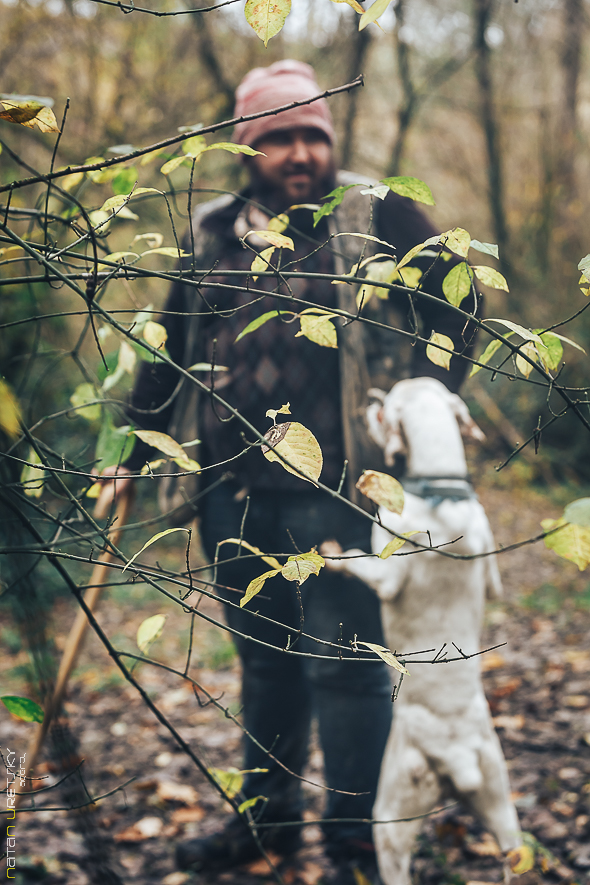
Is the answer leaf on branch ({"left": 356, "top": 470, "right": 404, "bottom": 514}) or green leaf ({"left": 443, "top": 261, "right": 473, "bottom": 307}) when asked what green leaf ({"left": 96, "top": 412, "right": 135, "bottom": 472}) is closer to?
leaf on branch ({"left": 356, "top": 470, "right": 404, "bottom": 514})

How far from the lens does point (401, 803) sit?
4.90 feet

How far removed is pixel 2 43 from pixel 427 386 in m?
5.68

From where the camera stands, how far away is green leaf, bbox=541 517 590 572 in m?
0.84

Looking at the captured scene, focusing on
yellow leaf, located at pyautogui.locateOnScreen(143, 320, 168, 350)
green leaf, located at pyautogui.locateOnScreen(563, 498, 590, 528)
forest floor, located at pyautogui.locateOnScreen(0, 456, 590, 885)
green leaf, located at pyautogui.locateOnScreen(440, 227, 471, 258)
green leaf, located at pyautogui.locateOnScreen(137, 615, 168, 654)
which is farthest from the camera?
forest floor, located at pyautogui.locateOnScreen(0, 456, 590, 885)

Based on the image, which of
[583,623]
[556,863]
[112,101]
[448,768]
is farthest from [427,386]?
[112,101]

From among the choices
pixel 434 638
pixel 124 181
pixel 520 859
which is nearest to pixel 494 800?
pixel 520 859

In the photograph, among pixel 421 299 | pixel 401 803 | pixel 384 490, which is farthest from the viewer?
pixel 421 299

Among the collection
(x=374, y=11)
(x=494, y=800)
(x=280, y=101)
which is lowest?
(x=494, y=800)

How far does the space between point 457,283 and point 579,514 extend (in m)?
0.36

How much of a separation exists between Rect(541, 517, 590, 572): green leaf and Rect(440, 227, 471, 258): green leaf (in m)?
0.37

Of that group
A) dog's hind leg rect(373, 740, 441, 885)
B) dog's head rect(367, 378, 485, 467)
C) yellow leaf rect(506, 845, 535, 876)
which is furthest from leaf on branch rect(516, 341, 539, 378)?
yellow leaf rect(506, 845, 535, 876)

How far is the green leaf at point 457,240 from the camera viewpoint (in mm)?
864

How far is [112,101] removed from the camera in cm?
579

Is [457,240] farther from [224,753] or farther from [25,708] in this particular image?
[224,753]
